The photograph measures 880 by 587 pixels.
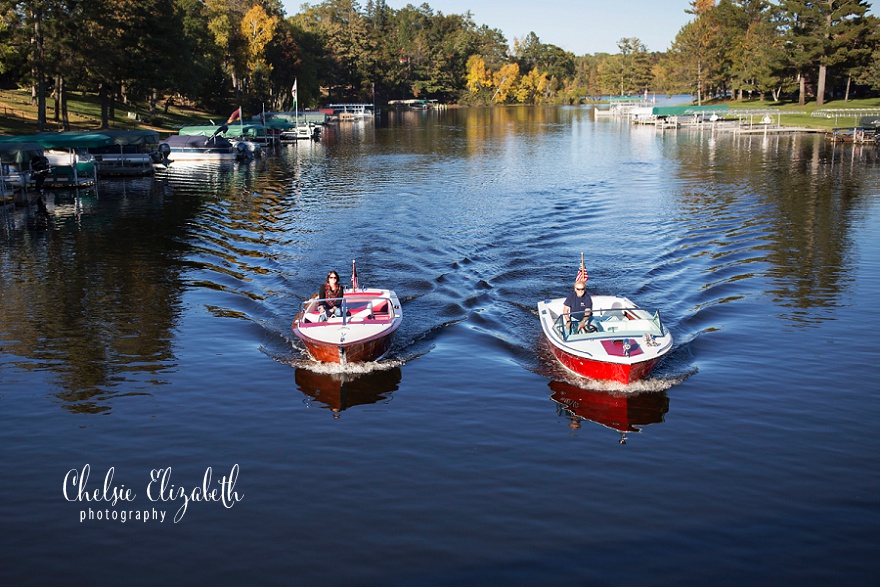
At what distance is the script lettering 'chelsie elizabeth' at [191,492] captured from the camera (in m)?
14.6

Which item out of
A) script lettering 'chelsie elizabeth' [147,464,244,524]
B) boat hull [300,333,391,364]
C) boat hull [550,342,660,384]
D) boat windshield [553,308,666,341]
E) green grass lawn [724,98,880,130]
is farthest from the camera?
green grass lawn [724,98,880,130]

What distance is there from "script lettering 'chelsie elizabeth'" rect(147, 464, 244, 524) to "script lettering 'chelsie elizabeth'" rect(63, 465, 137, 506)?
447 mm

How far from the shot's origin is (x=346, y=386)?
805 inches

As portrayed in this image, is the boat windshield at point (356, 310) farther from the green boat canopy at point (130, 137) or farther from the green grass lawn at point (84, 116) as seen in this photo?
the green grass lawn at point (84, 116)

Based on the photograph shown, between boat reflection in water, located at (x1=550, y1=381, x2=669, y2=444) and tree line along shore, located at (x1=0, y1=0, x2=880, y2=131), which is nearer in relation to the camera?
boat reflection in water, located at (x1=550, y1=381, x2=669, y2=444)

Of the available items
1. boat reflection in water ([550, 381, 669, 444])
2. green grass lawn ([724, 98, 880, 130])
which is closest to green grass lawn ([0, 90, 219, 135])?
boat reflection in water ([550, 381, 669, 444])

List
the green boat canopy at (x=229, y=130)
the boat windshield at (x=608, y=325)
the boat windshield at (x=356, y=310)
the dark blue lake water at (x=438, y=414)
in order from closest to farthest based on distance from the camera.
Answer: the dark blue lake water at (x=438, y=414) < the boat windshield at (x=608, y=325) < the boat windshield at (x=356, y=310) < the green boat canopy at (x=229, y=130)

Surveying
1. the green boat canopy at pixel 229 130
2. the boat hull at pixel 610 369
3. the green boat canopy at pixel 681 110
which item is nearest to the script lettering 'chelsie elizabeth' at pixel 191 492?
the boat hull at pixel 610 369

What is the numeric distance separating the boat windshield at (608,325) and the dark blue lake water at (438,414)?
45.8 inches

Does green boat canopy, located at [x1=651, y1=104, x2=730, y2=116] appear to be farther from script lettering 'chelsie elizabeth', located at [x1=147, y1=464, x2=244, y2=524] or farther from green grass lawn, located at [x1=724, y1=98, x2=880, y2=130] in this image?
script lettering 'chelsie elizabeth', located at [x1=147, y1=464, x2=244, y2=524]

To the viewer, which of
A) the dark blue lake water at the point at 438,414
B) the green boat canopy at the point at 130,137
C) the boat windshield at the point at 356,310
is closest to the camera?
the dark blue lake water at the point at 438,414

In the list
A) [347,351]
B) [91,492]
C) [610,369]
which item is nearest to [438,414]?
[347,351]

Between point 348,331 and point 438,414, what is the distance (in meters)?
3.99

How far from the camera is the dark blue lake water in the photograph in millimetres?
13016
